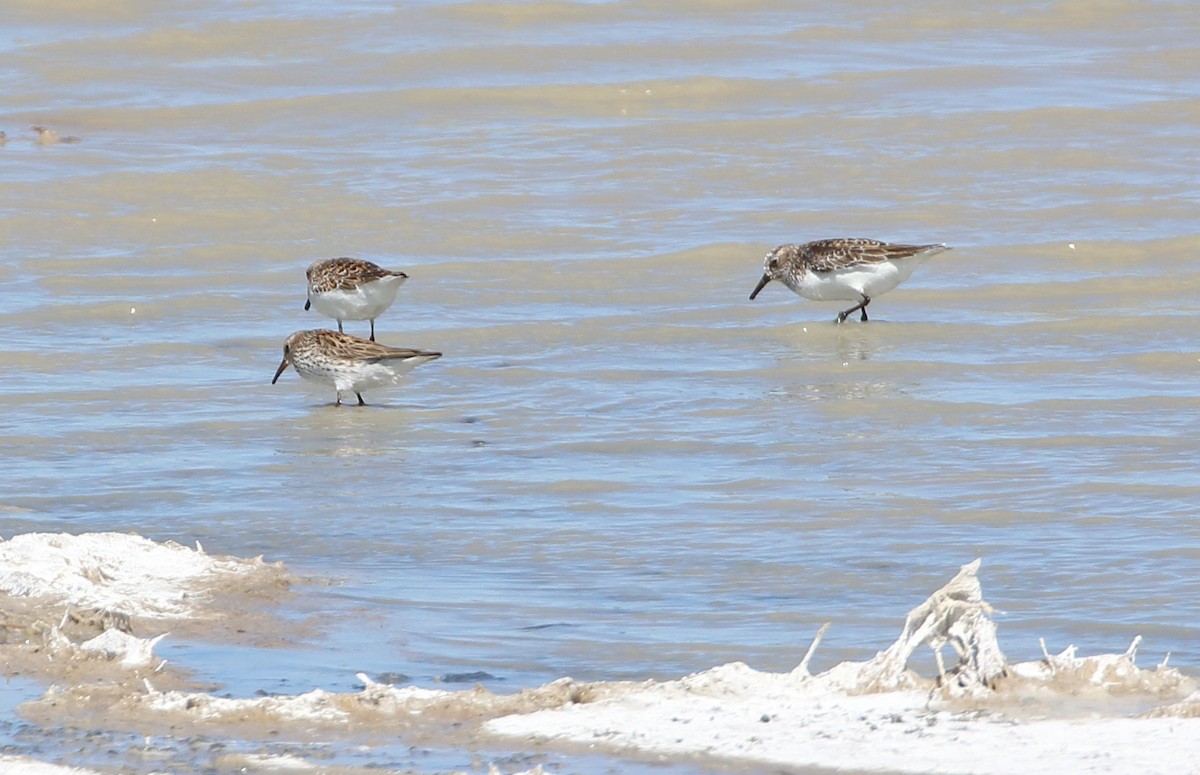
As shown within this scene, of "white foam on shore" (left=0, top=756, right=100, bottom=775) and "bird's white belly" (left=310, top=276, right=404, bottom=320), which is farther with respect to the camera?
"bird's white belly" (left=310, top=276, right=404, bottom=320)

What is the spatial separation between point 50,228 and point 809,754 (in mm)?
10368

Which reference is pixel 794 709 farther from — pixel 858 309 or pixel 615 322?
pixel 858 309

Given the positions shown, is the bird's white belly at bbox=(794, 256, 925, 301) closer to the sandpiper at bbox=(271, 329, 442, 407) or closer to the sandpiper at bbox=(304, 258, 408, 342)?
the sandpiper at bbox=(304, 258, 408, 342)

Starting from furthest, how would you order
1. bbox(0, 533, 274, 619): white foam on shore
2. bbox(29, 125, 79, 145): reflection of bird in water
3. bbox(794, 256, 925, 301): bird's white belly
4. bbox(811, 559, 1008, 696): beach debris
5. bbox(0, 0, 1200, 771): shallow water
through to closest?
bbox(29, 125, 79, 145): reflection of bird in water
bbox(794, 256, 925, 301): bird's white belly
bbox(0, 0, 1200, 771): shallow water
bbox(0, 533, 274, 619): white foam on shore
bbox(811, 559, 1008, 696): beach debris

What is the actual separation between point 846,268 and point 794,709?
23.4 feet

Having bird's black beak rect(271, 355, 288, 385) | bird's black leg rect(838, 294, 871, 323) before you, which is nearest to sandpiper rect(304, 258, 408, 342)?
bird's black beak rect(271, 355, 288, 385)

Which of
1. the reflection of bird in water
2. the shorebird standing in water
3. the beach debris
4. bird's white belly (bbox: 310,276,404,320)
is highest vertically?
the reflection of bird in water

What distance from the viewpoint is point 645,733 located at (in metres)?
4.80

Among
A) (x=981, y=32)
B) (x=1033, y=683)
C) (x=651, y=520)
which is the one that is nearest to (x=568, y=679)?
(x=1033, y=683)

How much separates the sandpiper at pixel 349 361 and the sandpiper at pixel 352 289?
0.99 meters

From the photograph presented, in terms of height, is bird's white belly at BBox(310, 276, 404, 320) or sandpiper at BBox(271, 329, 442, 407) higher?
bird's white belly at BBox(310, 276, 404, 320)


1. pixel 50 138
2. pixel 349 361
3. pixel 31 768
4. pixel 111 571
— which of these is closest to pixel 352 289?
pixel 349 361

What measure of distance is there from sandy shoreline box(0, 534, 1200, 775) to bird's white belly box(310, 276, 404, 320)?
5730 millimetres

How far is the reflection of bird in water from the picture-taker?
16.4 meters
